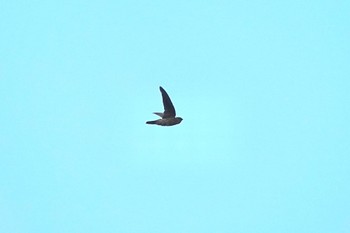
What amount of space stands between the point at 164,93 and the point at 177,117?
3.04m

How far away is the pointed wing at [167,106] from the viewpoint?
79969 mm

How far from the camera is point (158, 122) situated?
269 feet

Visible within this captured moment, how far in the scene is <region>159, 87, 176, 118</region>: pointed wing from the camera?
262 feet

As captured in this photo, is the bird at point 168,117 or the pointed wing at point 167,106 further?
the bird at point 168,117

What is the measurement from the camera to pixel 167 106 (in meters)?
80.9

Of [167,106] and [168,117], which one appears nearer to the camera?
[167,106]

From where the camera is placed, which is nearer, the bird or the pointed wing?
the pointed wing

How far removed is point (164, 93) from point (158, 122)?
3287 mm

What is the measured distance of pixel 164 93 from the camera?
7981cm

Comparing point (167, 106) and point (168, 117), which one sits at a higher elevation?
point (167, 106)

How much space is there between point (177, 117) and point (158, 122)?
5.68 ft

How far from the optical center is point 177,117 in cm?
8175
